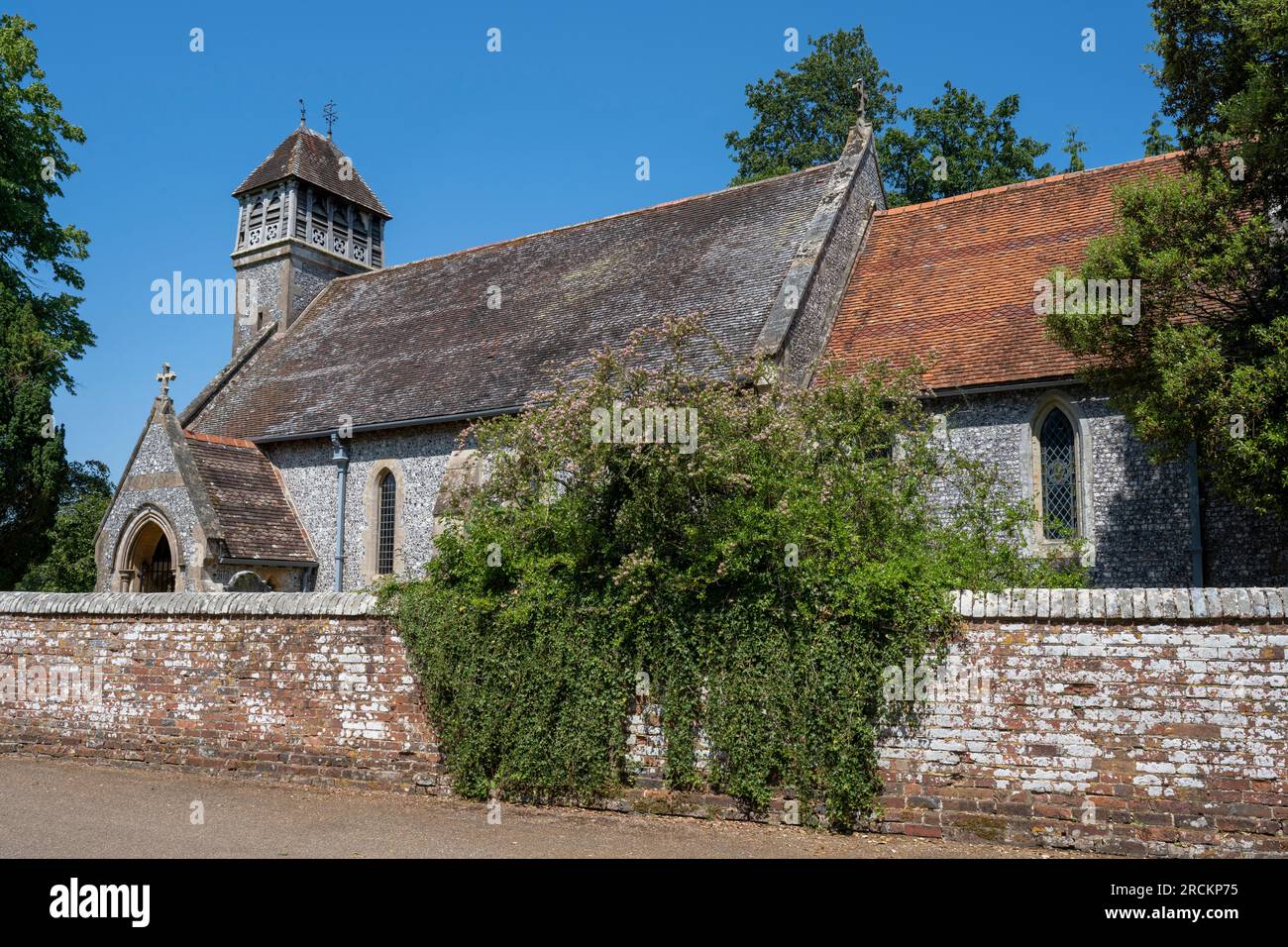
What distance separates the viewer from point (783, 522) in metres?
8.68

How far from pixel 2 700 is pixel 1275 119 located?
1602 cm

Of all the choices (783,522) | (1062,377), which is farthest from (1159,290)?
(783,522)

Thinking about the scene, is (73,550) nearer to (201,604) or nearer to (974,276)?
(201,604)

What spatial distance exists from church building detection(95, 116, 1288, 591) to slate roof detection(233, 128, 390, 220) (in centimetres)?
518

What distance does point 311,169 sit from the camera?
26.2 m

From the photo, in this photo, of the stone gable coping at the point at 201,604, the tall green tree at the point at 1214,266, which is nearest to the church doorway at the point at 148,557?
the stone gable coping at the point at 201,604

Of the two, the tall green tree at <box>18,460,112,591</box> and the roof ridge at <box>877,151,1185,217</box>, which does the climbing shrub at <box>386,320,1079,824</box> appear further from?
the tall green tree at <box>18,460,112,591</box>

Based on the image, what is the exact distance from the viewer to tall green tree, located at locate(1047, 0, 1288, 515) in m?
9.33

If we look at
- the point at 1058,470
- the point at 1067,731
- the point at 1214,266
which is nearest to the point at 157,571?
the point at 1058,470

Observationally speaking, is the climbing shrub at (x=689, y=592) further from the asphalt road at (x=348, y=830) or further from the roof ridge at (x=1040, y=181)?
the roof ridge at (x=1040, y=181)

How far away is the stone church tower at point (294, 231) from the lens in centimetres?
2525

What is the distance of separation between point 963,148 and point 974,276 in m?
14.7

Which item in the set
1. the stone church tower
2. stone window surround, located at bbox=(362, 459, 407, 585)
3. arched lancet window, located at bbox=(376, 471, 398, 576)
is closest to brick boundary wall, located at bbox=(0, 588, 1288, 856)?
stone window surround, located at bbox=(362, 459, 407, 585)
